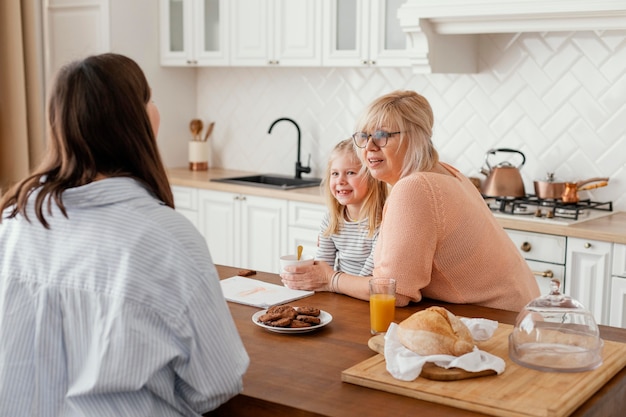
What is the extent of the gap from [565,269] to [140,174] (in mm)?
2325

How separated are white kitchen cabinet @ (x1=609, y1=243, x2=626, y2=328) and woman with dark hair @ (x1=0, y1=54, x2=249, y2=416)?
2.18 meters

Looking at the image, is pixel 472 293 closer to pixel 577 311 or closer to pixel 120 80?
pixel 577 311

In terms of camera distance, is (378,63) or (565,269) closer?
(565,269)

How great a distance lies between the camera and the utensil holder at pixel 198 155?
5.25 m

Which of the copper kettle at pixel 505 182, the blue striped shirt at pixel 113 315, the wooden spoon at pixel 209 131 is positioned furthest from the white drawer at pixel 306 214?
the blue striped shirt at pixel 113 315

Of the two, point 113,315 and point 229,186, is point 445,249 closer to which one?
point 113,315

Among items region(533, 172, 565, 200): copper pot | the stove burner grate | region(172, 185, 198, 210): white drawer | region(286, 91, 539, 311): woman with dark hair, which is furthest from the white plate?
region(172, 185, 198, 210): white drawer

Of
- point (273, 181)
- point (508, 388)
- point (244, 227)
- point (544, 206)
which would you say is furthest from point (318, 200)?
point (508, 388)

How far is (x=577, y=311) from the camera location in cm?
185

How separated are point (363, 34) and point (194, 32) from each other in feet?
3.86

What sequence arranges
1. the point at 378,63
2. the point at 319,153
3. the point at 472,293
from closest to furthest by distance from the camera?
the point at 472,293 < the point at 378,63 < the point at 319,153

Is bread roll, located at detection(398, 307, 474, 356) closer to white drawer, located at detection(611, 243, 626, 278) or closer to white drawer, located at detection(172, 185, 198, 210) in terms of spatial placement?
white drawer, located at detection(611, 243, 626, 278)

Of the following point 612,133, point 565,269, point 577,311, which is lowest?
point 565,269

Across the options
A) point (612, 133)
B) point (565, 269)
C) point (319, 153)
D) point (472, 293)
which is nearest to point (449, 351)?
point (472, 293)
